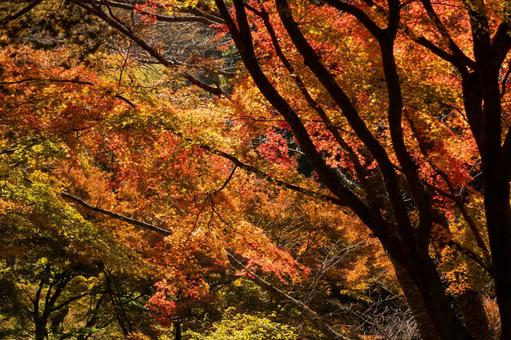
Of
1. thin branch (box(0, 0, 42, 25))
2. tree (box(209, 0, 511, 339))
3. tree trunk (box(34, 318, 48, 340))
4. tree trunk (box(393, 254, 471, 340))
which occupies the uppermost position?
thin branch (box(0, 0, 42, 25))


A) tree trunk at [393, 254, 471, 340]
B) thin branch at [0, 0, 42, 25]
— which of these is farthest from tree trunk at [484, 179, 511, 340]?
thin branch at [0, 0, 42, 25]

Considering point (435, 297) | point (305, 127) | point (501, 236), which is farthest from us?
point (305, 127)

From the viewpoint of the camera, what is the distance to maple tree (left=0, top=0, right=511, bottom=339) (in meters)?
4.41

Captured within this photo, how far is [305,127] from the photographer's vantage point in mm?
7973

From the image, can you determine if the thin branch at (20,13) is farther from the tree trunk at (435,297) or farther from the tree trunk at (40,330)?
the tree trunk at (40,330)

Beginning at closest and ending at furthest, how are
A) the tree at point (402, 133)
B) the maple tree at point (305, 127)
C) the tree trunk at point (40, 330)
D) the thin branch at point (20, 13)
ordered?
1. the tree at point (402, 133)
2. the maple tree at point (305, 127)
3. the thin branch at point (20, 13)
4. the tree trunk at point (40, 330)

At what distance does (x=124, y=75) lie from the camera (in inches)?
376

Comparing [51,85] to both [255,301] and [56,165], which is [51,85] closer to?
[56,165]

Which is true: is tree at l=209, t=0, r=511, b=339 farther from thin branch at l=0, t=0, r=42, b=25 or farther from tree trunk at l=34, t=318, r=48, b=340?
tree trunk at l=34, t=318, r=48, b=340

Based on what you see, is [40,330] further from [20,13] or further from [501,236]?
[501,236]

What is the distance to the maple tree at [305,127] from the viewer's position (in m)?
4.41

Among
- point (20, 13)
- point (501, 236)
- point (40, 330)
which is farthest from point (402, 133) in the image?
point (40, 330)

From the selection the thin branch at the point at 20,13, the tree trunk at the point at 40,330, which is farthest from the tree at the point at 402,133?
the tree trunk at the point at 40,330

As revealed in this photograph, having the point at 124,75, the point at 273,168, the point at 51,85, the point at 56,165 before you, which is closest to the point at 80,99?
the point at 51,85
